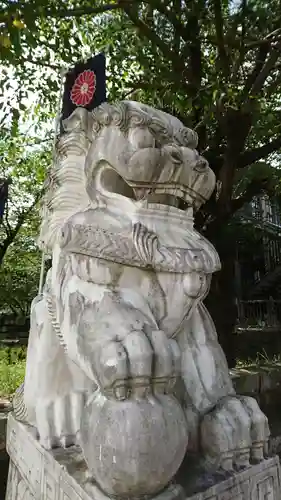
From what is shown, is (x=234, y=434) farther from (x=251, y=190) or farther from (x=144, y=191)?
(x=251, y=190)

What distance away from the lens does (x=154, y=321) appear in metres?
1.16

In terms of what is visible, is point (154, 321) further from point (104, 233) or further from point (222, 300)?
point (222, 300)

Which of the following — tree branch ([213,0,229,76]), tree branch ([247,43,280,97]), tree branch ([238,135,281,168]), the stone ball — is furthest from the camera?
tree branch ([238,135,281,168])

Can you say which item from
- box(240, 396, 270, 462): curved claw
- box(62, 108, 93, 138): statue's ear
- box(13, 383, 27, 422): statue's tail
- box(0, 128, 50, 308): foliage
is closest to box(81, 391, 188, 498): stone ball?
box(240, 396, 270, 462): curved claw

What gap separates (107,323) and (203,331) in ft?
1.36

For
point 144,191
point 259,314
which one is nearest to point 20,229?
point 259,314

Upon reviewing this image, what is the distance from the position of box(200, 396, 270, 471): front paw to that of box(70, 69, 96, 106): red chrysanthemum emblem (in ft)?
5.67

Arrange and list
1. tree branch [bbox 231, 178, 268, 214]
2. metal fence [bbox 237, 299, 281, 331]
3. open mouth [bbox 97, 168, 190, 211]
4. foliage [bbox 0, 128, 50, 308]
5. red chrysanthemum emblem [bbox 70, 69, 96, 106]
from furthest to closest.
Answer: metal fence [bbox 237, 299, 281, 331], foliage [bbox 0, 128, 50, 308], tree branch [bbox 231, 178, 268, 214], red chrysanthemum emblem [bbox 70, 69, 96, 106], open mouth [bbox 97, 168, 190, 211]

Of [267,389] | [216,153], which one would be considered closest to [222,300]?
[267,389]

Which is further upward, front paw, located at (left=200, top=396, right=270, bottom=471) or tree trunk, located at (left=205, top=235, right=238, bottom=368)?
tree trunk, located at (left=205, top=235, right=238, bottom=368)

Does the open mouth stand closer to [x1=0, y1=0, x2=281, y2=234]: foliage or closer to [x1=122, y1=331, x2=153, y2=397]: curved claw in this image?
[x1=122, y1=331, x2=153, y2=397]: curved claw

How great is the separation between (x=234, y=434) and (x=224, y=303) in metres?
3.46

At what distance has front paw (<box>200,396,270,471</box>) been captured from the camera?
1.13 m

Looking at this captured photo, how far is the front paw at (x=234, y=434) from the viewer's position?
1132 millimetres
